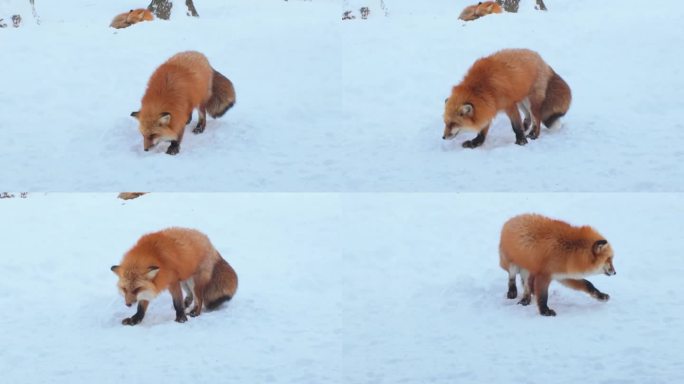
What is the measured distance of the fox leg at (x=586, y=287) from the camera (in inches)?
A: 295

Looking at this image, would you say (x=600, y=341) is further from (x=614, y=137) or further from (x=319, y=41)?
(x=319, y=41)

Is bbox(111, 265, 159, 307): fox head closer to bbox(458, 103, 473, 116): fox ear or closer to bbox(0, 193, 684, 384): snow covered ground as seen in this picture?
bbox(0, 193, 684, 384): snow covered ground

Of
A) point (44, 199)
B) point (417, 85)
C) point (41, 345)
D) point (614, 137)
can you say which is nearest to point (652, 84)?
point (614, 137)

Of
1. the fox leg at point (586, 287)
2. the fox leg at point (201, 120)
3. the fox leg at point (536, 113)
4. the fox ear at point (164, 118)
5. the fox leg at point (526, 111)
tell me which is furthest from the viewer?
the fox leg at point (201, 120)

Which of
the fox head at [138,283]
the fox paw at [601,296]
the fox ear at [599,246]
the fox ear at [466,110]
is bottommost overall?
the fox paw at [601,296]

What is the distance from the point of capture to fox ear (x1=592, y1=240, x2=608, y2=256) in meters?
7.18

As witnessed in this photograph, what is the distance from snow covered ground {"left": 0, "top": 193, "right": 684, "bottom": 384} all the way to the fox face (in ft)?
4.75

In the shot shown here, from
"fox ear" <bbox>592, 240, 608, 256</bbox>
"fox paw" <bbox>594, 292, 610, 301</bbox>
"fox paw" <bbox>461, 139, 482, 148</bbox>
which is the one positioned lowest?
"fox paw" <bbox>594, 292, 610, 301</bbox>

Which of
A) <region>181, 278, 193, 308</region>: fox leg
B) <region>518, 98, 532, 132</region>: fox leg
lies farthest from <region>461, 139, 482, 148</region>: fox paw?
<region>181, 278, 193, 308</region>: fox leg

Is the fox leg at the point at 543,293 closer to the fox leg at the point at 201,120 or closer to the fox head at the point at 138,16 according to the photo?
the fox leg at the point at 201,120

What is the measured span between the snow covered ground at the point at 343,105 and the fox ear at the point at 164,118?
0.36 metres

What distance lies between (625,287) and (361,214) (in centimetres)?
332

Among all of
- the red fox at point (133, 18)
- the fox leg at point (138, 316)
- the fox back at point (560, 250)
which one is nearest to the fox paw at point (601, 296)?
the fox back at point (560, 250)

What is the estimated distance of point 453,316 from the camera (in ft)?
24.5
